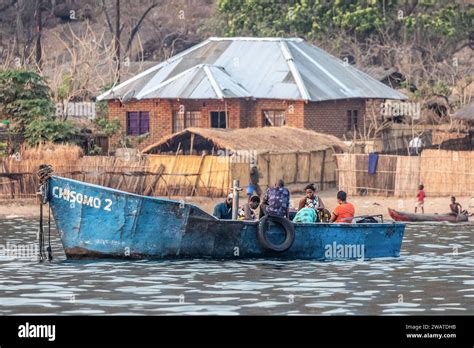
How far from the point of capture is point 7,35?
267 feet

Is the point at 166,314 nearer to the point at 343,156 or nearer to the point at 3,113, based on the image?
the point at 343,156

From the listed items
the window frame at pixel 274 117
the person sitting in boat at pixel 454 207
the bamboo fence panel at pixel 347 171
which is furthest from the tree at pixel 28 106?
the person sitting in boat at pixel 454 207

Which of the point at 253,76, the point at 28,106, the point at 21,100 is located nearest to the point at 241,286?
the point at 28,106

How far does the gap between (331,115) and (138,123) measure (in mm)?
7951

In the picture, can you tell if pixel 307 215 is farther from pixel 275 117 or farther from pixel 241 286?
pixel 275 117

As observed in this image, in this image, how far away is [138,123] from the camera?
55.2 meters

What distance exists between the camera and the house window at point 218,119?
53.8 meters

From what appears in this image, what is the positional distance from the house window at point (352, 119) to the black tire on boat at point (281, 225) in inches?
1106

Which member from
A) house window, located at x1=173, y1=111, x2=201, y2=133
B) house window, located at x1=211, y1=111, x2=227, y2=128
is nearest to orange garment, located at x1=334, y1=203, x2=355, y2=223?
house window, located at x1=211, y1=111, x2=227, y2=128

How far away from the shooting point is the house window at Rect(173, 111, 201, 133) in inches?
2121

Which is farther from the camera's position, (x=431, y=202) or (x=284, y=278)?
(x=431, y=202)

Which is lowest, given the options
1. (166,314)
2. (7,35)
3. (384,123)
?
(166,314)
